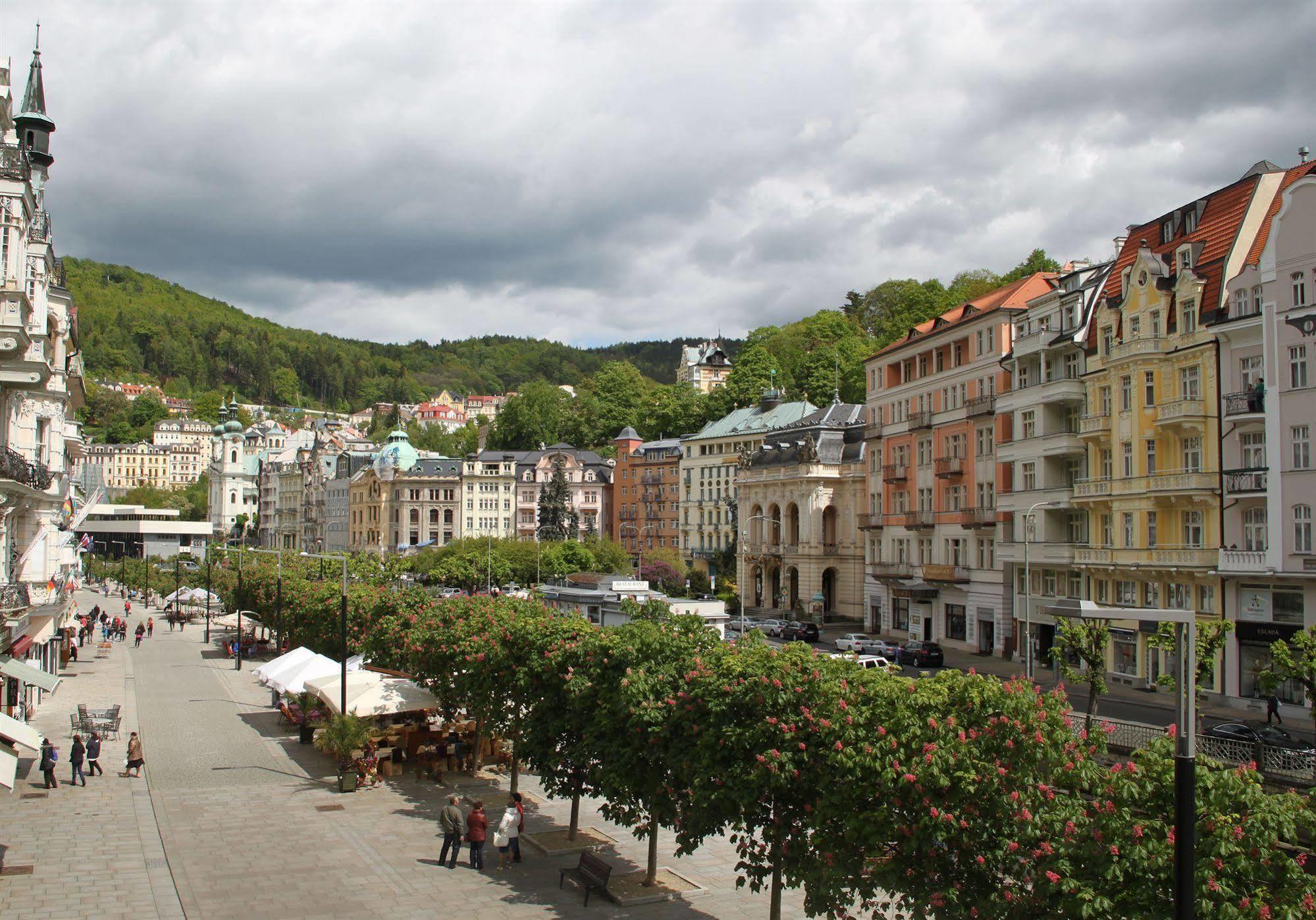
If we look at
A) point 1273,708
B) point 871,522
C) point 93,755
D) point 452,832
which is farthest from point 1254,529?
point 93,755

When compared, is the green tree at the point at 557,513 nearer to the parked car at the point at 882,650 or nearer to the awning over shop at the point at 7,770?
the parked car at the point at 882,650

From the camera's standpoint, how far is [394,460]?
5871 inches

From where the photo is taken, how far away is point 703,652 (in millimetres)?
19359

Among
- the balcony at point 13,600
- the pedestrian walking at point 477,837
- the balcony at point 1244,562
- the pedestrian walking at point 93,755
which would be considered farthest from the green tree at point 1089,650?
the balcony at point 13,600

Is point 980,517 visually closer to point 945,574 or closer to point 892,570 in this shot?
point 945,574

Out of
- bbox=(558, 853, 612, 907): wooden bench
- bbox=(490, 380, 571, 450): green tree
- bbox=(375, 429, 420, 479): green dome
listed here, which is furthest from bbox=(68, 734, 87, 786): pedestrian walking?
bbox=(490, 380, 571, 450): green tree

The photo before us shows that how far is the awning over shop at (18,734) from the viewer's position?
24.2 meters

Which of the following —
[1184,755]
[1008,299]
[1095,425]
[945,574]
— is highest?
[1008,299]

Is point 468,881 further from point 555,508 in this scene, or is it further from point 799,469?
point 555,508

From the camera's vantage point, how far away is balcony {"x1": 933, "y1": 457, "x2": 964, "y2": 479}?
5925 centimetres

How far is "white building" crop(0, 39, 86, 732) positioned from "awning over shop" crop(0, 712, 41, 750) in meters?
2.67

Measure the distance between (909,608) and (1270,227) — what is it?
104 feet

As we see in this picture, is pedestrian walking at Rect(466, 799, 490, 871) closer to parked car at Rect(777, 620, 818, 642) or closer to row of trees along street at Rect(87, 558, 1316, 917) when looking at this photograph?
row of trees along street at Rect(87, 558, 1316, 917)

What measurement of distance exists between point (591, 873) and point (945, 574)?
142ft
